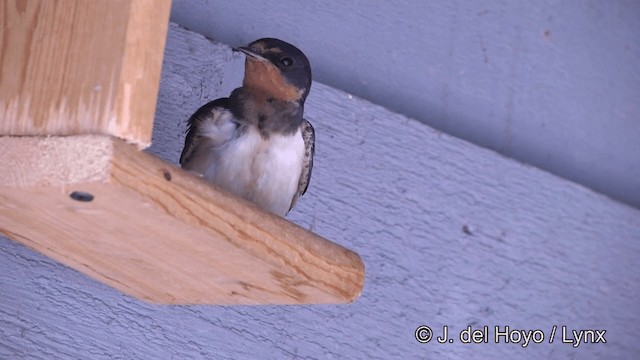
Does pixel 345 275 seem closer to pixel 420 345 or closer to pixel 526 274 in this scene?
pixel 420 345

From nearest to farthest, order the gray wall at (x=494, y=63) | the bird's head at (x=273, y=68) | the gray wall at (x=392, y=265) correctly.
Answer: the gray wall at (x=392, y=265) → the bird's head at (x=273, y=68) → the gray wall at (x=494, y=63)

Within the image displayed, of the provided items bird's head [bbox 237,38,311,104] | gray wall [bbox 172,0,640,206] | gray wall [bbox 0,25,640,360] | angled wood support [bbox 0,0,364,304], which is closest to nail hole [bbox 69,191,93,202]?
angled wood support [bbox 0,0,364,304]

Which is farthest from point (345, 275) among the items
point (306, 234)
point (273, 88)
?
point (273, 88)

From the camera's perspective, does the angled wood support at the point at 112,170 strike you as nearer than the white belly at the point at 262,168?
Yes

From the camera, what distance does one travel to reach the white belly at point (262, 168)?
1926 mm

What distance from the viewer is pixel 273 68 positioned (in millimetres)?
2014

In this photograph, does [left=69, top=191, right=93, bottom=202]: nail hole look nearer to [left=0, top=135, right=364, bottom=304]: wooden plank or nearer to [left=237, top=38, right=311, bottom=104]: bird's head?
[left=0, top=135, right=364, bottom=304]: wooden plank

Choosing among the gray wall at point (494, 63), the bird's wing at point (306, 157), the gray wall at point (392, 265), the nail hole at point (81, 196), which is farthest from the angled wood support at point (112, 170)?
the gray wall at point (494, 63)

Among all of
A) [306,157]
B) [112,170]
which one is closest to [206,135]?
[306,157]

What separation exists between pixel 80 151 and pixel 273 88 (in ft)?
2.41

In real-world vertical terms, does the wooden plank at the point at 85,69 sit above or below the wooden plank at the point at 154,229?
above

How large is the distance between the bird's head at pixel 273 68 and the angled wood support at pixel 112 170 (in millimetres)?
505

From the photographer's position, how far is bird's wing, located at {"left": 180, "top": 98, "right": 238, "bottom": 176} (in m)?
1.93

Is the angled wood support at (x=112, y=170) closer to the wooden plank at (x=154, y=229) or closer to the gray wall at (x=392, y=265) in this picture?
the wooden plank at (x=154, y=229)
